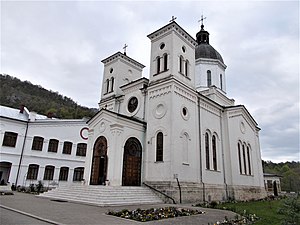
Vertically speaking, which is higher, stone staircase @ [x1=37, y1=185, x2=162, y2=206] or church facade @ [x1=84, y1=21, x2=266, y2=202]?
church facade @ [x1=84, y1=21, x2=266, y2=202]

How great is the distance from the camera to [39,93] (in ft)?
230

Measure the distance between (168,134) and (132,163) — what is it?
144 inches

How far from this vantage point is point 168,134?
57.3ft

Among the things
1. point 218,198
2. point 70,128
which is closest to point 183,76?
point 218,198

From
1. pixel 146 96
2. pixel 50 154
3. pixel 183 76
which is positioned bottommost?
pixel 50 154

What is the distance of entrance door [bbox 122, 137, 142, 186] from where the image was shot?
17.4 meters

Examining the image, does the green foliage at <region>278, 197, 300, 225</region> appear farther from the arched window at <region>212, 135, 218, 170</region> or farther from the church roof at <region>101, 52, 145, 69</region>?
the church roof at <region>101, 52, 145, 69</region>

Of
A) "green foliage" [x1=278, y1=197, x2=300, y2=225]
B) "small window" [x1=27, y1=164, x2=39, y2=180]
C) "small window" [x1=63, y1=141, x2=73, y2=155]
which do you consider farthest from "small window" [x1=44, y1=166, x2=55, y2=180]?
"green foliage" [x1=278, y1=197, x2=300, y2=225]

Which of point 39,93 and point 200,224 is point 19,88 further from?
point 200,224

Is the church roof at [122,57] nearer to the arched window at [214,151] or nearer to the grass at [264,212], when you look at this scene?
the arched window at [214,151]

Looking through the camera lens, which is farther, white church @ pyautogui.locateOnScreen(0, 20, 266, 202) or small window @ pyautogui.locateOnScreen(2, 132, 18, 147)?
small window @ pyautogui.locateOnScreen(2, 132, 18, 147)

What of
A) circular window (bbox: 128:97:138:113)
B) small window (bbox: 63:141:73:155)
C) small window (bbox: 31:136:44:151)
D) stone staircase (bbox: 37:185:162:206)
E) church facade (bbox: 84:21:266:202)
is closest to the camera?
stone staircase (bbox: 37:185:162:206)

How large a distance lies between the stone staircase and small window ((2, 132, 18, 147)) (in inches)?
520

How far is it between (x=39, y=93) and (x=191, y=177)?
213 ft
